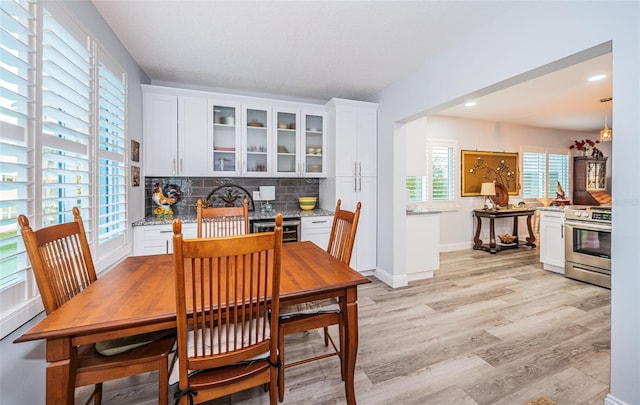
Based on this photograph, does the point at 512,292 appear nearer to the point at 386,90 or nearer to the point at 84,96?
the point at 386,90

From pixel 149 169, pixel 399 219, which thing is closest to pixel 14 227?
pixel 149 169

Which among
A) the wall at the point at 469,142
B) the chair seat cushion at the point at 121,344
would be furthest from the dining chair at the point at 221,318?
the wall at the point at 469,142

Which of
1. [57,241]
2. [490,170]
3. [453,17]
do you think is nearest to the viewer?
[57,241]

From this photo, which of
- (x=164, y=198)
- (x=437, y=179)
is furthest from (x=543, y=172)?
(x=164, y=198)

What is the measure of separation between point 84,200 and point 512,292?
433cm

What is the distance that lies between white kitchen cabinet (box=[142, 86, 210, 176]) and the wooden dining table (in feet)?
5.42

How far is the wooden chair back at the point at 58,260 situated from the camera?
1.11 meters

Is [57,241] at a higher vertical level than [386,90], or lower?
lower

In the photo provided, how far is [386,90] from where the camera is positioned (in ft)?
11.6

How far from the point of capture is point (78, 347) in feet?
4.20

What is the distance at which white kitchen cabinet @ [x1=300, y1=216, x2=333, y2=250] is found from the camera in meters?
3.46

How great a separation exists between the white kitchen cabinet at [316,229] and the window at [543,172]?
4.91m

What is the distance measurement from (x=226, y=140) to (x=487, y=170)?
197 inches

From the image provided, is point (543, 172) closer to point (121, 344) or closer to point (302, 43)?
point (302, 43)
